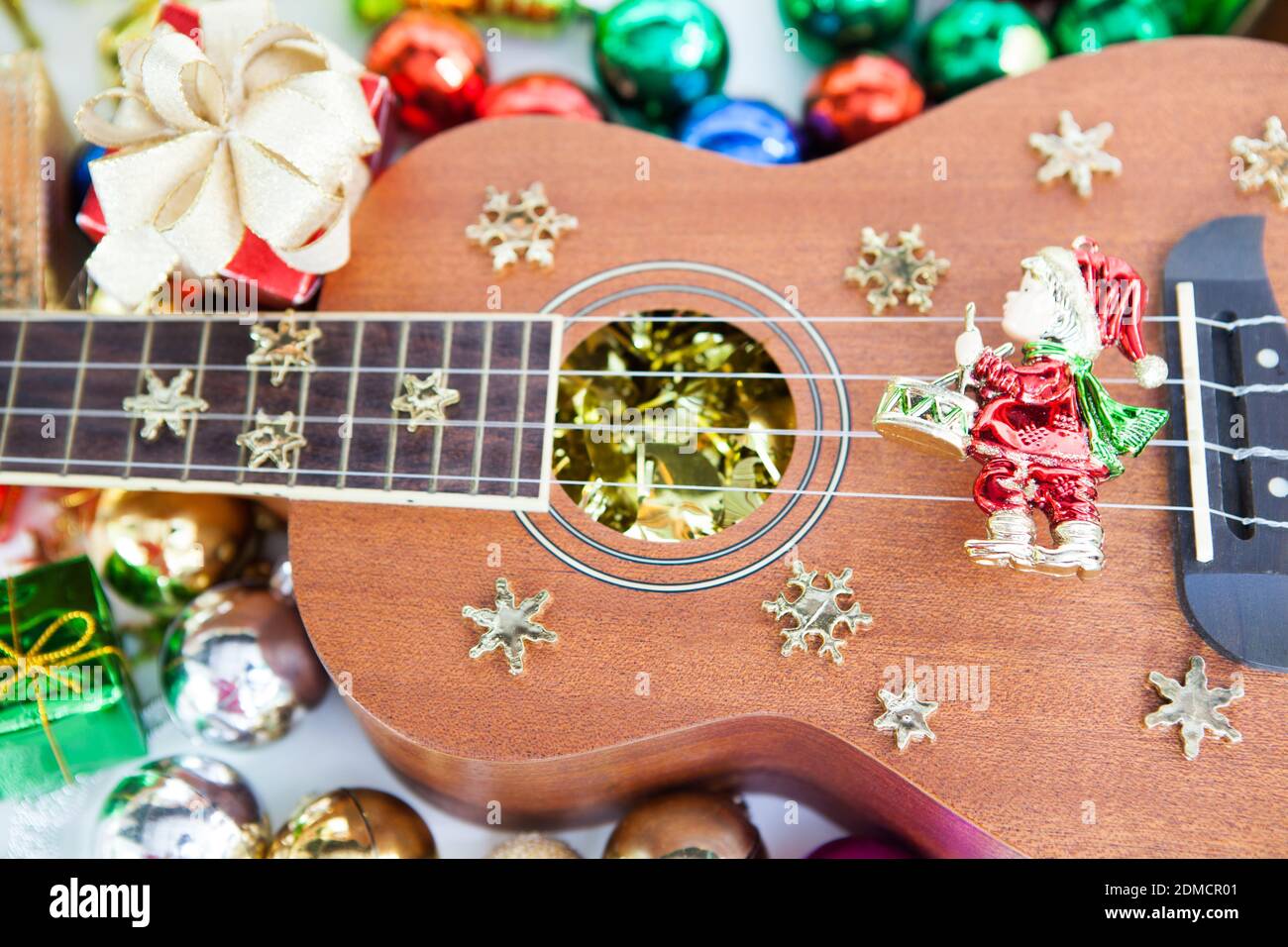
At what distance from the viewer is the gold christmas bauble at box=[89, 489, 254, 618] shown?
1110 millimetres

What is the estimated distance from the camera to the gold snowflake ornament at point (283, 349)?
104 centimetres

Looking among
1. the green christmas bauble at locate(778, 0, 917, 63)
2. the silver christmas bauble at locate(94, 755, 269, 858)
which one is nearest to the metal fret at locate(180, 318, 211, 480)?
the silver christmas bauble at locate(94, 755, 269, 858)

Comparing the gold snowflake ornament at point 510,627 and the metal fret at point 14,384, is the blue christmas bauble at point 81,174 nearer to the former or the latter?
the metal fret at point 14,384

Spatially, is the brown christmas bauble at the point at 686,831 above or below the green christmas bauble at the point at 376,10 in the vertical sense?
below

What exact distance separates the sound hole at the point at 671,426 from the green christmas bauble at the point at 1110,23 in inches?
21.6

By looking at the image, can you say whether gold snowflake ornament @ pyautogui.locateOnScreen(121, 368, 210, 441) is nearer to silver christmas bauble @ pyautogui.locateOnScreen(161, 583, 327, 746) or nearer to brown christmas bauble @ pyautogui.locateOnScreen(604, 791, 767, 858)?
silver christmas bauble @ pyautogui.locateOnScreen(161, 583, 327, 746)

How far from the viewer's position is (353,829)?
3.27 feet

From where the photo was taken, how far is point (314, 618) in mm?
981

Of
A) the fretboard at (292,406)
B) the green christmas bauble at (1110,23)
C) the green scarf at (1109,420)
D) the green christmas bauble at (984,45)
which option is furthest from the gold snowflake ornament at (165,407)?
the green christmas bauble at (1110,23)

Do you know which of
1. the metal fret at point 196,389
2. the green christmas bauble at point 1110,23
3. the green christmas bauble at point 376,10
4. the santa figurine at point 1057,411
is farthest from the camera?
the green christmas bauble at point 376,10

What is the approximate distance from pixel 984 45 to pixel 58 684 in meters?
1.28

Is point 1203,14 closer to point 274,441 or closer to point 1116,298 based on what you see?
point 1116,298
